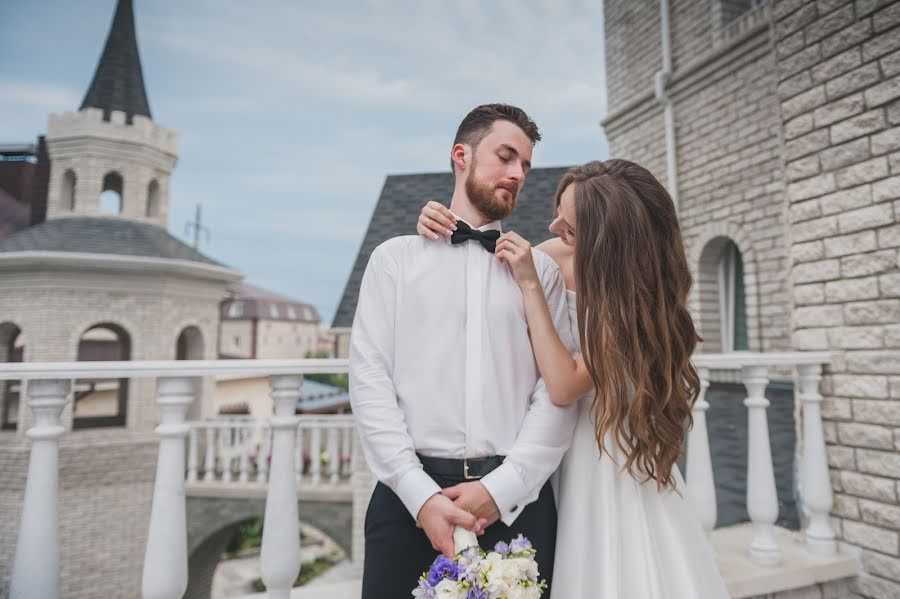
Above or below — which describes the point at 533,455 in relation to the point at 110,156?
below

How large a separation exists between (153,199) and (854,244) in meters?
17.5

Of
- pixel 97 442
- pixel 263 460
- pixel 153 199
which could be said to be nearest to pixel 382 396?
pixel 263 460

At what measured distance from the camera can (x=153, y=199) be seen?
599 inches

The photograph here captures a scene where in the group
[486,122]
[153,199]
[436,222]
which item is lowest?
[436,222]

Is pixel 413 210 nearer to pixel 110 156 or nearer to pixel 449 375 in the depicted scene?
pixel 449 375

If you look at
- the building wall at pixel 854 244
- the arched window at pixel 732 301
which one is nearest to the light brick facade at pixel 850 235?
the building wall at pixel 854 244

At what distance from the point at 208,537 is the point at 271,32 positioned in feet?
153

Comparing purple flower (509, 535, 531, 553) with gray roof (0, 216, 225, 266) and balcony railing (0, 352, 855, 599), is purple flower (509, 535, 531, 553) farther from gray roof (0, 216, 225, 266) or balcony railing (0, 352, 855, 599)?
gray roof (0, 216, 225, 266)

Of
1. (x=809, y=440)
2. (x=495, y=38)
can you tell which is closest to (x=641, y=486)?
(x=809, y=440)

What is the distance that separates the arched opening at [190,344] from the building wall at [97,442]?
1.00m

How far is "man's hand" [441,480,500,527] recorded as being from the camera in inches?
47.2

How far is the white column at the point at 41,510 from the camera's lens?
4.79 feet

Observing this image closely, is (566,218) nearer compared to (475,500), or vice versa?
(475,500)

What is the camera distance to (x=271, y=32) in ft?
146
